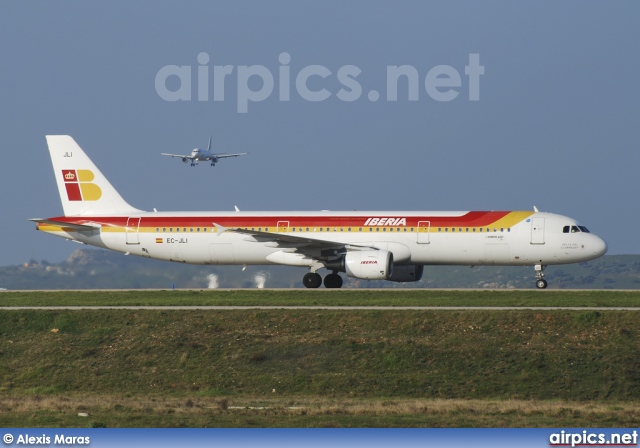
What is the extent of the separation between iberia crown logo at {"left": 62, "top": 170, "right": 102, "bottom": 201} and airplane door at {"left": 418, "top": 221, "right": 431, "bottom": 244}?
55.7 ft

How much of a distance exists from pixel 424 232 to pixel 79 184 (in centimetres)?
1841

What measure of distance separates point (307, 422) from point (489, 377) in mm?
9441

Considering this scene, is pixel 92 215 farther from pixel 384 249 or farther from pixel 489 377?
pixel 489 377

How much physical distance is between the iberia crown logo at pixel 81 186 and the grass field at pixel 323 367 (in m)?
15.6

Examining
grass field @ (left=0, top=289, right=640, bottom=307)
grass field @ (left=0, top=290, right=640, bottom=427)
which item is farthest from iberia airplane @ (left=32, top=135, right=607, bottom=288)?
grass field @ (left=0, top=290, right=640, bottom=427)

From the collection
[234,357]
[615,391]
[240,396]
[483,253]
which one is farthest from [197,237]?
[615,391]

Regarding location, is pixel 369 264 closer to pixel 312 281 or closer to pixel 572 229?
pixel 312 281

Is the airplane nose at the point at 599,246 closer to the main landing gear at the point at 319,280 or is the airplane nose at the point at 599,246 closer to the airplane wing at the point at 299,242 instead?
the airplane wing at the point at 299,242

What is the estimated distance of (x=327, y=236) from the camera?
52.5 m

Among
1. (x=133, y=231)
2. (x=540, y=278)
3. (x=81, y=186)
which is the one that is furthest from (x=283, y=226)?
(x=540, y=278)

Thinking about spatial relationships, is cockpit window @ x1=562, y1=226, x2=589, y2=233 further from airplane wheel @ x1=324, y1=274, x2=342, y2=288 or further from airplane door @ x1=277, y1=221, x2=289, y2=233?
airplane door @ x1=277, y1=221, x2=289, y2=233

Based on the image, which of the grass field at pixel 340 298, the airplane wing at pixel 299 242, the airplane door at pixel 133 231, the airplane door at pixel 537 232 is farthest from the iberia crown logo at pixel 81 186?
the airplane door at pixel 537 232

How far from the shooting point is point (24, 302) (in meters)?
46.3

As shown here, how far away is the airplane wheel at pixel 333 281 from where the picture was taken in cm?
5297
